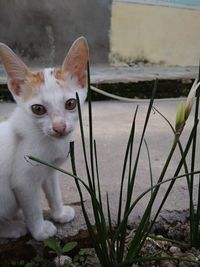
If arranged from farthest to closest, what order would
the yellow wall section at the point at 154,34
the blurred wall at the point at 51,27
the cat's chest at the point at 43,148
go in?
1. the yellow wall section at the point at 154,34
2. the blurred wall at the point at 51,27
3. the cat's chest at the point at 43,148

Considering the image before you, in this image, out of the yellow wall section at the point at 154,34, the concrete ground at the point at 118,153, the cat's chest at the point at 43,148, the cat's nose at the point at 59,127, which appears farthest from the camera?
the yellow wall section at the point at 154,34

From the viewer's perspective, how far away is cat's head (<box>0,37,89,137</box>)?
116cm

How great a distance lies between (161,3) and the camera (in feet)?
16.0

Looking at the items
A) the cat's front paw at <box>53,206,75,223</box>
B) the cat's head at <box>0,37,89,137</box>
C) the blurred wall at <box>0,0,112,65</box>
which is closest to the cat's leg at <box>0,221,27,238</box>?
the cat's front paw at <box>53,206,75,223</box>

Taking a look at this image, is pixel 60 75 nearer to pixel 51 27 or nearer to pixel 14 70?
pixel 14 70

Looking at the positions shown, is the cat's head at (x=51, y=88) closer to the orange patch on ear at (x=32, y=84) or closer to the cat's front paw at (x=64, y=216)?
the orange patch on ear at (x=32, y=84)

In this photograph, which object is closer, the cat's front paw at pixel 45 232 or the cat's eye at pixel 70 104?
the cat's eye at pixel 70 104

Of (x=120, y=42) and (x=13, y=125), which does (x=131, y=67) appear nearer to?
(x=120, y=42)

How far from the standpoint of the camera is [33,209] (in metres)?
1.30

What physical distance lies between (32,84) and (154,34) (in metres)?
3.97

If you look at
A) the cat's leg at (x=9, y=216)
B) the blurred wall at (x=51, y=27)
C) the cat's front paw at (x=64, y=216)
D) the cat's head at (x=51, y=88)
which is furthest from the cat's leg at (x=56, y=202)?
the blurred wall at (x=51, y=27)

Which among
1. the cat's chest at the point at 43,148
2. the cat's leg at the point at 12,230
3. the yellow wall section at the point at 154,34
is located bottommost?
the yellow wall section at the point at 154,34

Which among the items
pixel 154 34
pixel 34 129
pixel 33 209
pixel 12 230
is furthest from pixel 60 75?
pixel 154 34

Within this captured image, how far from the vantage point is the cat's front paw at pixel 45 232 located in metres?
1.34
